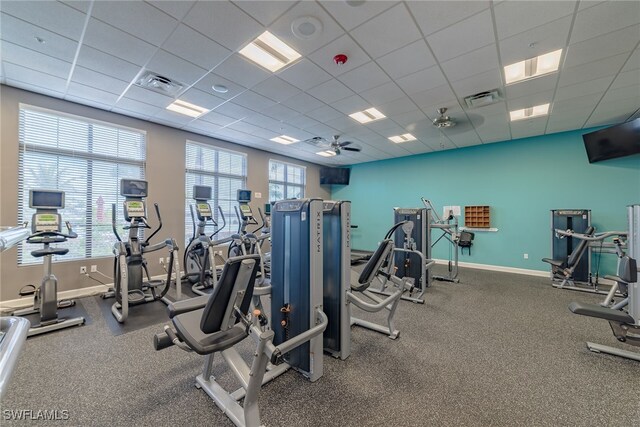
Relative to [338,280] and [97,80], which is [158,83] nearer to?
[97,80]

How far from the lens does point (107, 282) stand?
4.55 metres

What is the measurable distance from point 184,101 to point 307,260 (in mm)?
3648

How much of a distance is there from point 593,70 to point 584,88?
59 cm

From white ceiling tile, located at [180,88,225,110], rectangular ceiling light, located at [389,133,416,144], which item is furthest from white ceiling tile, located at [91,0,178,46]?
rectangular ceiling light, located at [389,133,416,144]

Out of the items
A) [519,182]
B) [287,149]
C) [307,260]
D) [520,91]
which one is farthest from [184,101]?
[519,182]

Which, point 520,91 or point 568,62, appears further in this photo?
point 520,91

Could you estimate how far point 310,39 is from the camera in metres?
2.66

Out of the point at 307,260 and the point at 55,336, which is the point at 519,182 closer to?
the point at 307,260

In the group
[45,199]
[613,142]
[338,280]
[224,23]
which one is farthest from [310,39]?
[613,142]

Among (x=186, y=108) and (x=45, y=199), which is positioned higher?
(x=186, y=108)

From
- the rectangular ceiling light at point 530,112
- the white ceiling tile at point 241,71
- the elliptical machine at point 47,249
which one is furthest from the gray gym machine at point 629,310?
the elliptical machine at point 47,249

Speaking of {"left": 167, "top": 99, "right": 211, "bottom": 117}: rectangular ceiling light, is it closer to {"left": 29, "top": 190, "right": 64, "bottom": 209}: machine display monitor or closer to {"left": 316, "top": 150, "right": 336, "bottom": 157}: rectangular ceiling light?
{"left": 29, "top": 190, "right": 64, "bottom": 209}: machine display monitor

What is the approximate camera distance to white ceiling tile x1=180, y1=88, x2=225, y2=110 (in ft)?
12.7

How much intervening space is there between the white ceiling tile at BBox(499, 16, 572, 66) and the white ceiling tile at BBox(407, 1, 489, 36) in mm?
662
